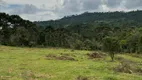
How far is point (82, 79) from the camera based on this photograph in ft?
88.5

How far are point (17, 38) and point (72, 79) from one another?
87.4 m

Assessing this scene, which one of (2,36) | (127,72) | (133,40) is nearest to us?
(127,72)

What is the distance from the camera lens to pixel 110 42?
6116 centimetres

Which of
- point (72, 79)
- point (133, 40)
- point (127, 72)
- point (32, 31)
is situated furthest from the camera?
point (32, 31)

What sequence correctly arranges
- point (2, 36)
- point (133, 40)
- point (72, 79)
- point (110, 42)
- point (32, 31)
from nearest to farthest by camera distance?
point (72, 79) < point (110, 42) < point (133, 40) < point (2, 36) < point (32, 31)

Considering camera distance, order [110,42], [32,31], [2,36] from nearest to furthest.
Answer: [110,42], [2,36], [32,31]

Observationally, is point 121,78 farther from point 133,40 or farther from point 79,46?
point 79,46

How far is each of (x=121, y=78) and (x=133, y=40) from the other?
81.5 meters

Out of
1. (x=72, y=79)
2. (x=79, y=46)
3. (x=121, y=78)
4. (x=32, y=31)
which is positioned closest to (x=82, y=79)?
(x=72, y=79)

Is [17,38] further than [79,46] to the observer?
No

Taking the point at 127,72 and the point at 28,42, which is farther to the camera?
the point at 28,42

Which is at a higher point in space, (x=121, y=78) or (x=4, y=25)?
(x=4, y=25)

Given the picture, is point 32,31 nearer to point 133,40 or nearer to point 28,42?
point 28,42

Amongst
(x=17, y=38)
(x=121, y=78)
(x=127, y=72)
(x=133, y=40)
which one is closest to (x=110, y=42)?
(x=127, y=72)
